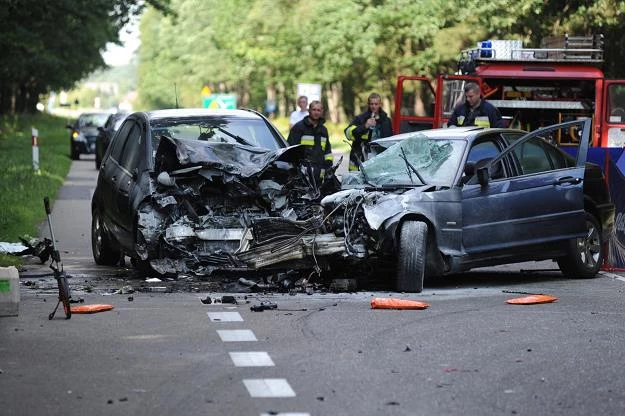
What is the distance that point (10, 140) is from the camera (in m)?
55.4

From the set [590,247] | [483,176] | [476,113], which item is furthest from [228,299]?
[476,113]

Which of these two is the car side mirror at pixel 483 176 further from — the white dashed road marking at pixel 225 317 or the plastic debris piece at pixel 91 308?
the plastic debris piece at pixel 91 308

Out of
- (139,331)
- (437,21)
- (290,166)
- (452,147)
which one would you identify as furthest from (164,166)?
(437,21)

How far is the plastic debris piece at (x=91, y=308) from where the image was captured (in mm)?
10883

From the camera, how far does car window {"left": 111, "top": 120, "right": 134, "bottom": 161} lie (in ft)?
48.7

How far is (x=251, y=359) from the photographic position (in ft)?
28.6

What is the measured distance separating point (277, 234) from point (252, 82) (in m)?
93.7

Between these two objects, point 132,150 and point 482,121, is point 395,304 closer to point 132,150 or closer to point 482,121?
point 132,150

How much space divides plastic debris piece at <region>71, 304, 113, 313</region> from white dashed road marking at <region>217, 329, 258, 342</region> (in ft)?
4.70

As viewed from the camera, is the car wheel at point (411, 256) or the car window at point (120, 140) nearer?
the car wheel at point (411, 256)

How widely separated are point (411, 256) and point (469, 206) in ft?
3.17

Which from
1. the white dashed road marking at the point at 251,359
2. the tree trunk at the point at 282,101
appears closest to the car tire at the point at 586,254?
the white dashed road marking at the point at 251,359

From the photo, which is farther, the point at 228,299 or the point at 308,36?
the point at 308,36

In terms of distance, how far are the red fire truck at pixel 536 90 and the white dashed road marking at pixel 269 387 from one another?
13.3 m
